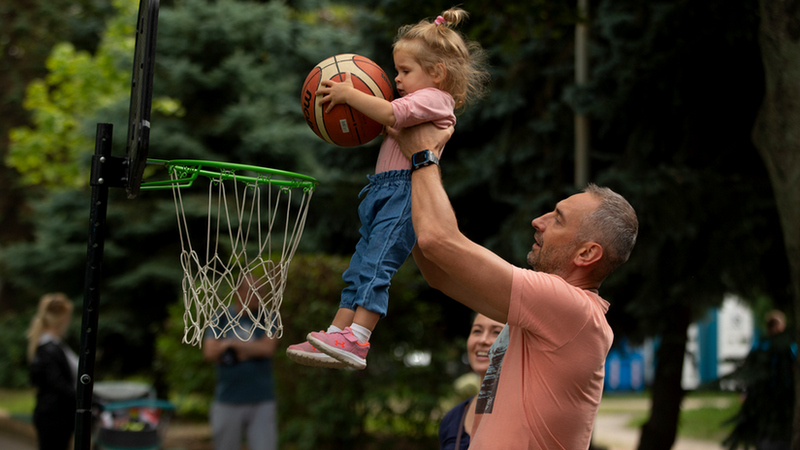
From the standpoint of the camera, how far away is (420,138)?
8.68ft

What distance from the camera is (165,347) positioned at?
1038cm

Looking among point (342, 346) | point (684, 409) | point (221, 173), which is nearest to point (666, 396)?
point (342, 346)

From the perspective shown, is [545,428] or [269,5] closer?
[545,428]

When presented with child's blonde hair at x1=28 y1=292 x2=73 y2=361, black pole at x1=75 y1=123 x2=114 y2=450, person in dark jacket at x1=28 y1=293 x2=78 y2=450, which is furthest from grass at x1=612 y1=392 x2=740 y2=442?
black pole at x1=75 y1=123 x2=114 y2=450

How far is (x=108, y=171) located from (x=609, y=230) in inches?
75.6

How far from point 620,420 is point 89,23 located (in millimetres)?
16143

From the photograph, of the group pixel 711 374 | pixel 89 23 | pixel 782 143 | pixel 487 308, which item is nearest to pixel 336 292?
pixel 782 143

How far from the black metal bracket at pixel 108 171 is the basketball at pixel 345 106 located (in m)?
0.77

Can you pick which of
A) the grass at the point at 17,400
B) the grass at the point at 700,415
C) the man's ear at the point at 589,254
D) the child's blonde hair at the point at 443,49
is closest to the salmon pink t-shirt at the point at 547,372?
the man's ear at the point at 589,254

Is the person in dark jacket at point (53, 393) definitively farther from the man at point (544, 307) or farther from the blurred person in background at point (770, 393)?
the blurred person in background at point (770, 393)

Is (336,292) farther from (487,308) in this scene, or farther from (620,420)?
(620,420)

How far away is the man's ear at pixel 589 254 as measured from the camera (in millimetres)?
2520

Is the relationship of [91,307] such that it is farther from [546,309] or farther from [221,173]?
[546,309]

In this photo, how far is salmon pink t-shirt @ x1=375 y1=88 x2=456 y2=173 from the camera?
2.59 metres
